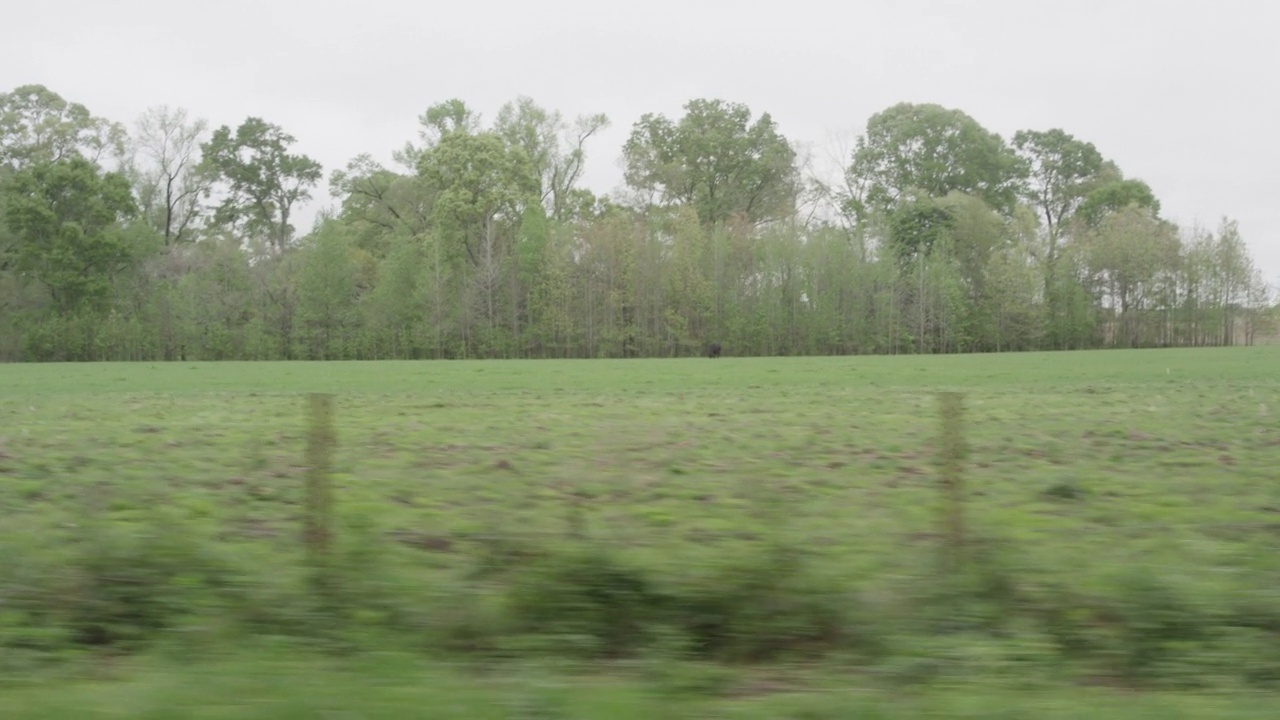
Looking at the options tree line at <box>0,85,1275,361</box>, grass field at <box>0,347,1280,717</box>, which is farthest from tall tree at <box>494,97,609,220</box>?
grass field at <box>0,347,1280,717</box>

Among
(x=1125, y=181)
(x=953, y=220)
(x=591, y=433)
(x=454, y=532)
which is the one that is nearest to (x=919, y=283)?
(x=953, y=220)

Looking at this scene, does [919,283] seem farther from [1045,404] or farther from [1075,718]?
[1075,718]

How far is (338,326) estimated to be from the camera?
227 feet

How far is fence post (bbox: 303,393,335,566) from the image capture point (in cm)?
645

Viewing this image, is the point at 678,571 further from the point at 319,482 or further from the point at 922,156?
the point at 922,156

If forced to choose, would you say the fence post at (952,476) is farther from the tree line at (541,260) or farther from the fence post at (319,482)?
the tree line at (541,260)

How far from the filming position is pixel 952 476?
6219 millimetres

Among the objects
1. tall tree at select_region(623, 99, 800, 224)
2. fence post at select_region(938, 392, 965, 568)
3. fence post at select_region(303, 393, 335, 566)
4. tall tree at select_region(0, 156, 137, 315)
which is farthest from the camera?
tall tree at select_region(623, 99, 800, 224)

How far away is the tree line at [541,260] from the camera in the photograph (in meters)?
68.9

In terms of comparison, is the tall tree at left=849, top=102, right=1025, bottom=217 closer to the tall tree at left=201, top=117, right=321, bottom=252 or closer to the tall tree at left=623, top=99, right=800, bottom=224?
the tall tree at left=623, top=99, right=800, bottom=224

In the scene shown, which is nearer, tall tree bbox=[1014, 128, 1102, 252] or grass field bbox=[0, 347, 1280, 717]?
grass field bbox=[0, 347, 1280, 717]

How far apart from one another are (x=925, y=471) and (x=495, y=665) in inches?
249

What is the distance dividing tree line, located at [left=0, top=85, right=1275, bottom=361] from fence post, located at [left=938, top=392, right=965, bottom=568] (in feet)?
209

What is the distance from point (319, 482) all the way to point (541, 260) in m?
65.0
